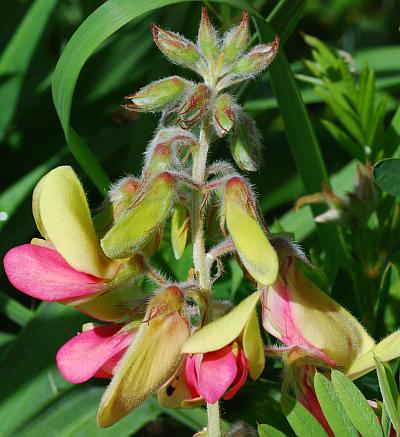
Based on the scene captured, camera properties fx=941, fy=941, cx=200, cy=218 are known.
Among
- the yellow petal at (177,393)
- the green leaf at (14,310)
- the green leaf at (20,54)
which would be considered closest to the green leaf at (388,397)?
the yellow petal at (177,393)

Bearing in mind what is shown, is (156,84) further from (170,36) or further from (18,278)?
(18,278)

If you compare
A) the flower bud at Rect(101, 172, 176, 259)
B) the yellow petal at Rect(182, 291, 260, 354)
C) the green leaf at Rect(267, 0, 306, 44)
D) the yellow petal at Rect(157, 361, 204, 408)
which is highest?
the flower bud at Rect(101, 172, 176, 259)

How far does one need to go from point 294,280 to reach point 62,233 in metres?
0.28

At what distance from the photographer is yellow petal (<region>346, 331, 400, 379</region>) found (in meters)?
1.05

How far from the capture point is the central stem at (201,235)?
110 centimetres

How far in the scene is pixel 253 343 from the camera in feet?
3.23

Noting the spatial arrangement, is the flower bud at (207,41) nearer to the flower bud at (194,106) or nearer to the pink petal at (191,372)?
the flower bud at (194,106)

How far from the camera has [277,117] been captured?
2350 mm

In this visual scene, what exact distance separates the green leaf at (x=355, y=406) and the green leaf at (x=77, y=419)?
1.79 ft

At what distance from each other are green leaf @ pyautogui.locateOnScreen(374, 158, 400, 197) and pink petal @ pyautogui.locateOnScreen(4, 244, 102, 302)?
40 cm

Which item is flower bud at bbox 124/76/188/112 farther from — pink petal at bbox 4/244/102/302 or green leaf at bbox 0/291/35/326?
green leaf at bbox 0/291/35/326

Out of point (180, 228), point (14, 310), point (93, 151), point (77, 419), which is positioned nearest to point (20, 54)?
point (93, 151)

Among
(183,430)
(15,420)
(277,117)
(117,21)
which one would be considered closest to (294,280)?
(117,21)

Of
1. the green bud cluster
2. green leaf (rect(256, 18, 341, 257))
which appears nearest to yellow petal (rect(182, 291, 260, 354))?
the green bud cluster
